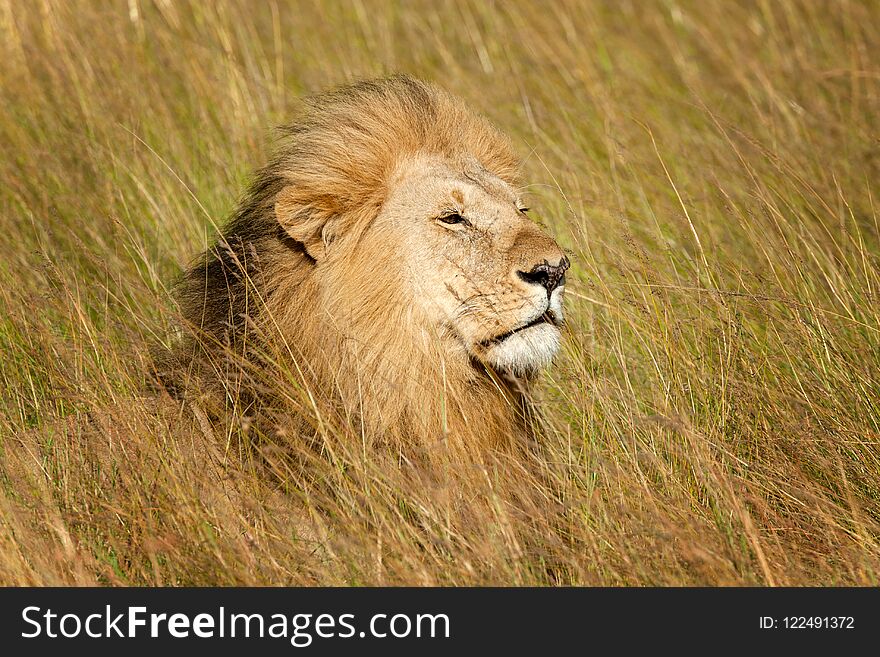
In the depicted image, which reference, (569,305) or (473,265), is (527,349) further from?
(569,305)

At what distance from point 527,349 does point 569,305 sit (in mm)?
1505

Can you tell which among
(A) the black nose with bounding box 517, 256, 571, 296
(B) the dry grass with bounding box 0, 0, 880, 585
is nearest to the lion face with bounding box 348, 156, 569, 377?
(A) the black nose with bounding box 517, 256, 571, 296

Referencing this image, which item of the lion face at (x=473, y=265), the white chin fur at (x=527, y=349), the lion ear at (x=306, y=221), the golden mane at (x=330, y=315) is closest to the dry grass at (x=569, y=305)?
the golden mane at (x=330, y=315)

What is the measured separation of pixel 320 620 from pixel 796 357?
2290 mm

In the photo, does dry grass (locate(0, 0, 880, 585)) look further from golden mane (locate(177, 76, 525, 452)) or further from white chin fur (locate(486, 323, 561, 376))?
white chin fur (locate(486, 323, 561, 376))

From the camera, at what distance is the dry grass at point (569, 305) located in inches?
137

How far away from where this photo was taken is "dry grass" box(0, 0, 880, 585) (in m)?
3.49

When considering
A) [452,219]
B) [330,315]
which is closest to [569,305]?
[452,219]

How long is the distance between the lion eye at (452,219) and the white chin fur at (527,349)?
1.56 feet

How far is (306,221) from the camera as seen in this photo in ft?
13.2

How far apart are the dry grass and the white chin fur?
12.6 inches

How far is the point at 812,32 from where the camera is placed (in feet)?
27.8

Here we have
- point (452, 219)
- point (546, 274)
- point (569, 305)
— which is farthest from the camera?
point (569, 305)

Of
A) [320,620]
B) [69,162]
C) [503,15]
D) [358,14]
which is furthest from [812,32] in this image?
[320,620]
